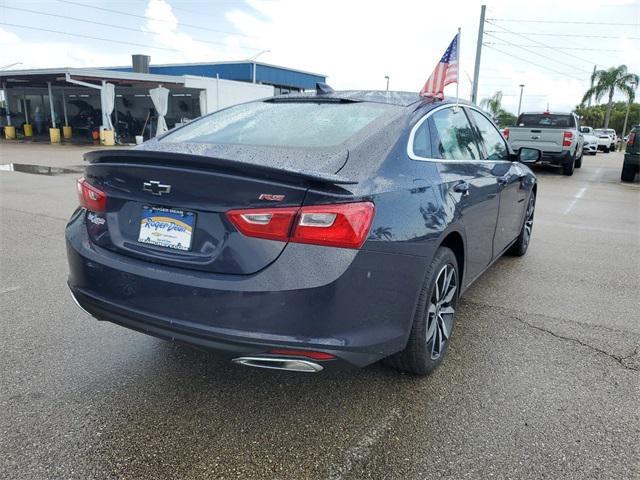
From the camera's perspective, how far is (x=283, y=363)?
2186 millimetres

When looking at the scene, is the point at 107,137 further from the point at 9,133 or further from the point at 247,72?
the point at 247,72

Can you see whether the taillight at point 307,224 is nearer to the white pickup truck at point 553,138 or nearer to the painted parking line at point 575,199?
the painted parking line at point 575,199

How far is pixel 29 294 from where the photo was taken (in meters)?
4.15

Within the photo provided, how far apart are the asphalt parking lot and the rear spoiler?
0.88 m

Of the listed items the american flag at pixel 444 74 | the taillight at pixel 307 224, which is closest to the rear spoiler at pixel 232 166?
the taillight at pixel 307 224

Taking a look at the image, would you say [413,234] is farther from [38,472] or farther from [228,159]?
[38,472]

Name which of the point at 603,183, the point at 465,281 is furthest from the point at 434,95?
the point at 603,183

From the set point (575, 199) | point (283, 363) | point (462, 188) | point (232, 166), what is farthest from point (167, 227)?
point (575, 199)

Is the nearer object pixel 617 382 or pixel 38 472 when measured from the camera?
pixel 38 472

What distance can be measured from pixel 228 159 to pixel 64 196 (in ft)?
25.9

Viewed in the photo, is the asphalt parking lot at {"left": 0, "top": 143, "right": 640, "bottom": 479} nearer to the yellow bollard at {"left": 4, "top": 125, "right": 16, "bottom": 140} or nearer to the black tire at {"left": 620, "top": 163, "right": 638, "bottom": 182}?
the black tire at {"left": 620, "top": 163, "right": 638, "bottom": 182}

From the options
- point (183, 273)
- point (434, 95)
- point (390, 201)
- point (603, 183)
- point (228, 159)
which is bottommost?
point (603, 183)

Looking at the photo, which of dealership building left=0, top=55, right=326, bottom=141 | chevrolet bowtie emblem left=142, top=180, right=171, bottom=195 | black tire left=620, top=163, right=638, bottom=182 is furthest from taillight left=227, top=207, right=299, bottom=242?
dealership building left=0, top=55, right=326, bottom=141

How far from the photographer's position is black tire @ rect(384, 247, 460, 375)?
2682mm
